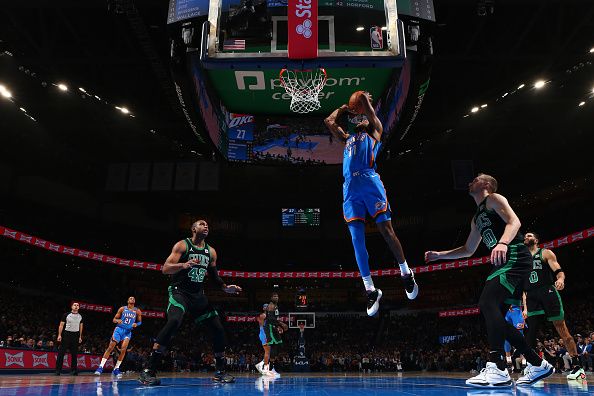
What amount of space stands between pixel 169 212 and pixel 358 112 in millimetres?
30196

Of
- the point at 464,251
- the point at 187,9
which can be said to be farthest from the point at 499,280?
the point at 187,9

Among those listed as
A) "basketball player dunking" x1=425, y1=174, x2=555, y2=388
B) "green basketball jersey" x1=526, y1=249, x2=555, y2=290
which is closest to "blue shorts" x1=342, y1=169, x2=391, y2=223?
"basketball player dunking" x1=425, y1=174, x2=555, y2=388

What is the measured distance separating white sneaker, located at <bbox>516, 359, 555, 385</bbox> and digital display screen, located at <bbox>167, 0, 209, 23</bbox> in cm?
767

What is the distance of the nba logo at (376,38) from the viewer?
798 centimetres

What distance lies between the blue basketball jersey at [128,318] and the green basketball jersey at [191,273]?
752 cm

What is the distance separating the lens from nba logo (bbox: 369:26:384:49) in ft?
26.2

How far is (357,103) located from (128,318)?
10818mm

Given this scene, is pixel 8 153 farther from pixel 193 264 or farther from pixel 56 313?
pixel 193 264

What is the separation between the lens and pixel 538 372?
530cm

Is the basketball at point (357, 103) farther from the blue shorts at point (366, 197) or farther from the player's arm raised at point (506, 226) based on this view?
the player's arm raised at point (506, 226)

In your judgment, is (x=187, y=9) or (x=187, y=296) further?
(x=187, y=9)

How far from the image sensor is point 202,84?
13.3 metres

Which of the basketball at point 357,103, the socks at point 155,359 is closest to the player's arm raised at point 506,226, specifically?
the basketball at point 357,103

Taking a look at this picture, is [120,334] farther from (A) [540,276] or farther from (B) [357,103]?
(B) [357,103]
